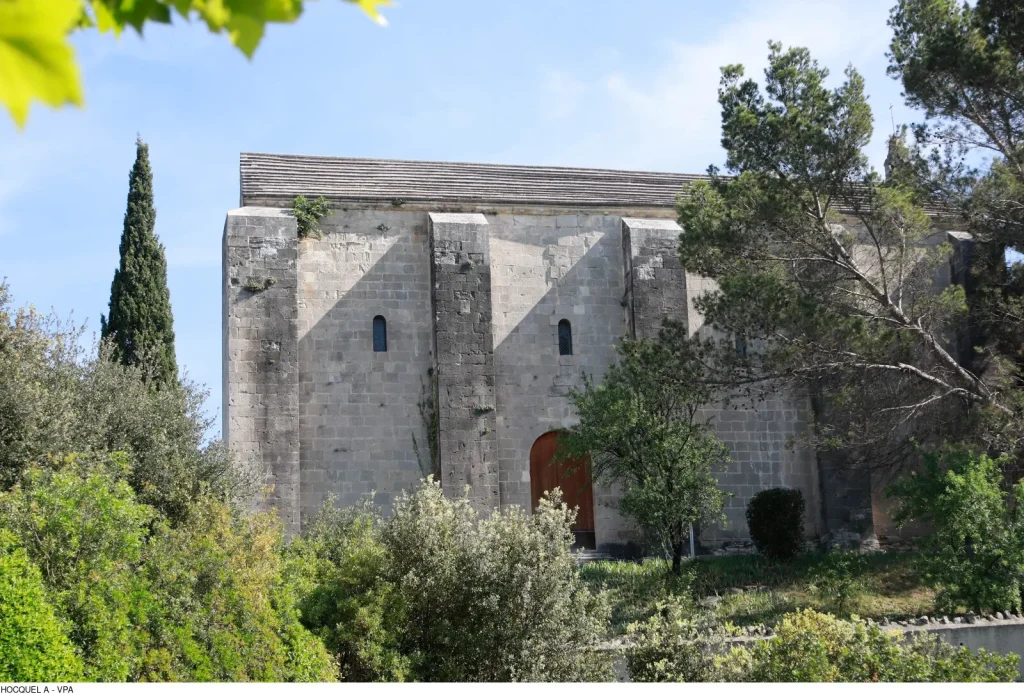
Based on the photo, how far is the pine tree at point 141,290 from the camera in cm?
1860

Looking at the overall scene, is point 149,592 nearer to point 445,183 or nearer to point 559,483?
point 559,483

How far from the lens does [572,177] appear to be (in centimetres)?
2205

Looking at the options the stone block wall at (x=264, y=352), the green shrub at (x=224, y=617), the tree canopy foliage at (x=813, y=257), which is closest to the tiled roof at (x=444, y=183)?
the stone block wall at (x=264, y=352)

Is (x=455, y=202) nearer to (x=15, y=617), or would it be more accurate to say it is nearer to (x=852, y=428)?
(x=852, y=428)

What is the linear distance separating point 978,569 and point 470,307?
9.18 metres

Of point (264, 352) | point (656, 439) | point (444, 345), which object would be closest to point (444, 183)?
point (444, 345)

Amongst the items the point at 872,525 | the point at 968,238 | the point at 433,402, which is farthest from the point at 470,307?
the point at 968,238

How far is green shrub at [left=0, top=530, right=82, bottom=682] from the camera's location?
8.73 meters

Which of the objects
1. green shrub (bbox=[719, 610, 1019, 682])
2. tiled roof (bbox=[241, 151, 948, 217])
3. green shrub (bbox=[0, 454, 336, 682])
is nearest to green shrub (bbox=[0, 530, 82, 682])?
green shrub (bbox=[0, 454, 336, 682])

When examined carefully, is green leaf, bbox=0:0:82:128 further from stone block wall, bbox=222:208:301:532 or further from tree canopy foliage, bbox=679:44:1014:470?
stone block wall, bbox=222:208:301:532

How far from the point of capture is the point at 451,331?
19312 millimetres

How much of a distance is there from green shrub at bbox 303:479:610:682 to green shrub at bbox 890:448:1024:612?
5.80 meters

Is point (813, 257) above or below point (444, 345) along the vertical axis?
above

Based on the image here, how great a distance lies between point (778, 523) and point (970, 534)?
397cm
